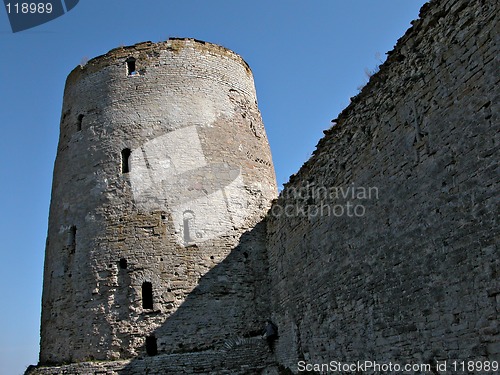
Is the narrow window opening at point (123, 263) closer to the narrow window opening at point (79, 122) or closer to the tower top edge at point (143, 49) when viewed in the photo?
the narrow window opening at point (79, 122)

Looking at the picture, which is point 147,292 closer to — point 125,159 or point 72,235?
point 72,235

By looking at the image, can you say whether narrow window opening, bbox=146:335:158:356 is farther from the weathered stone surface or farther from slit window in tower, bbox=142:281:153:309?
the weathered stone surface

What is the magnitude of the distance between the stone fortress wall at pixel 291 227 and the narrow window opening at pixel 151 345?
108mm

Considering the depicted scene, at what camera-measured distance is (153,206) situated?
1108cm

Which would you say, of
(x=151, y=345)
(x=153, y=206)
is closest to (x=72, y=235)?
(x=153, y=206)

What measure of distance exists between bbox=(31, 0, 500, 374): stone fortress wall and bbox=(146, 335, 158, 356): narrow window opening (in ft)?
0.35

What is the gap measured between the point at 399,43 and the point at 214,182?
6408 millimetres

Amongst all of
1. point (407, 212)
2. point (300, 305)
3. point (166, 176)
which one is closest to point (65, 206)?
point (166, 176)

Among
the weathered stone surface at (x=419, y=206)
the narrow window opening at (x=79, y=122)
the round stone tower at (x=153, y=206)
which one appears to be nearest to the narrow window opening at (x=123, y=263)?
the round stone tower at (x=153, y=206)

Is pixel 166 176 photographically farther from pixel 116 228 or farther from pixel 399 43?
pixel 399 43

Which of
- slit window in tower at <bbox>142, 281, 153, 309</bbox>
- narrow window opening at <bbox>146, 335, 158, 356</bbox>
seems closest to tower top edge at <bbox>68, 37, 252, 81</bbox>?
slit window in tower at <bbox>142, 281, 153, 309</bbox>

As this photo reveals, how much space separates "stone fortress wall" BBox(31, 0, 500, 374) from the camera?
4691 millimetres

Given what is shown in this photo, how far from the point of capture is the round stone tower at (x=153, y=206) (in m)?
10.4

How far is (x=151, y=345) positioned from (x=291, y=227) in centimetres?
377
